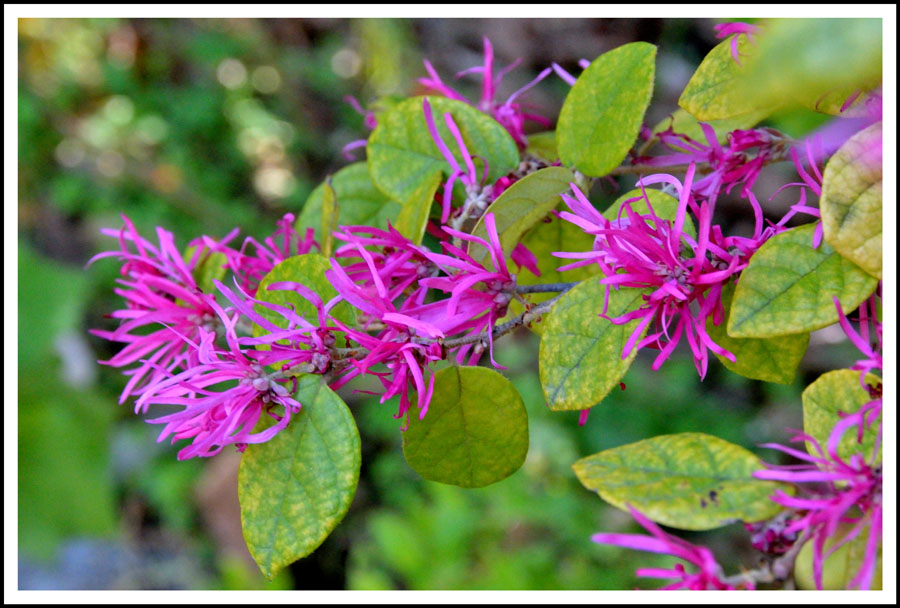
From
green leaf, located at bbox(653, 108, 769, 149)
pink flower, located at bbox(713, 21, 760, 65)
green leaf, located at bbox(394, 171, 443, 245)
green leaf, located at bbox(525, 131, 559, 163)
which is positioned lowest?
green leaf, located at bbox(394, 171, 443, 245)

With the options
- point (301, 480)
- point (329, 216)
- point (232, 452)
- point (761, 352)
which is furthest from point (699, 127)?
point (232, 452)

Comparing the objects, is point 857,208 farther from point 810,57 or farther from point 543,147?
point 543,147

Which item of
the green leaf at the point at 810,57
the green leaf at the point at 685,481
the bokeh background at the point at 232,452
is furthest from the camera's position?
the bokeh background at the point at 232,452

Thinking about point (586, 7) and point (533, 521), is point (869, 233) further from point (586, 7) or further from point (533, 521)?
point (533, 521)

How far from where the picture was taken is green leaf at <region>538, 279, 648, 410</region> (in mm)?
431

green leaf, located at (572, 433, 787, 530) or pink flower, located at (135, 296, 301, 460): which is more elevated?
pink flower, located at (135, 296, 301, 460)

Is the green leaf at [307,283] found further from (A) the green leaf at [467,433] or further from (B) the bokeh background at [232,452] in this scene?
(B) the bokeh background at [232,452]

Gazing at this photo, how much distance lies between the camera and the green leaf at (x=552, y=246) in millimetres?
574

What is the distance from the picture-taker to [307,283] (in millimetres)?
496

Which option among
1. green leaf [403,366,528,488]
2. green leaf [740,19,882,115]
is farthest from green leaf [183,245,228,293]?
green leaf [740,19,882,115]

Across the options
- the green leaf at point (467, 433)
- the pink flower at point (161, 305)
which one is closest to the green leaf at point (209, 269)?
the pink flower at point (161, 305)

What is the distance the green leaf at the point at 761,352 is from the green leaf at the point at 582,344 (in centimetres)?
6

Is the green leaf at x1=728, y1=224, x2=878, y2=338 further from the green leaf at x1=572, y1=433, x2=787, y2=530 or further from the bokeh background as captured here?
the bokeh background

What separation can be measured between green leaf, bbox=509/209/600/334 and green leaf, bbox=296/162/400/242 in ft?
0.47
